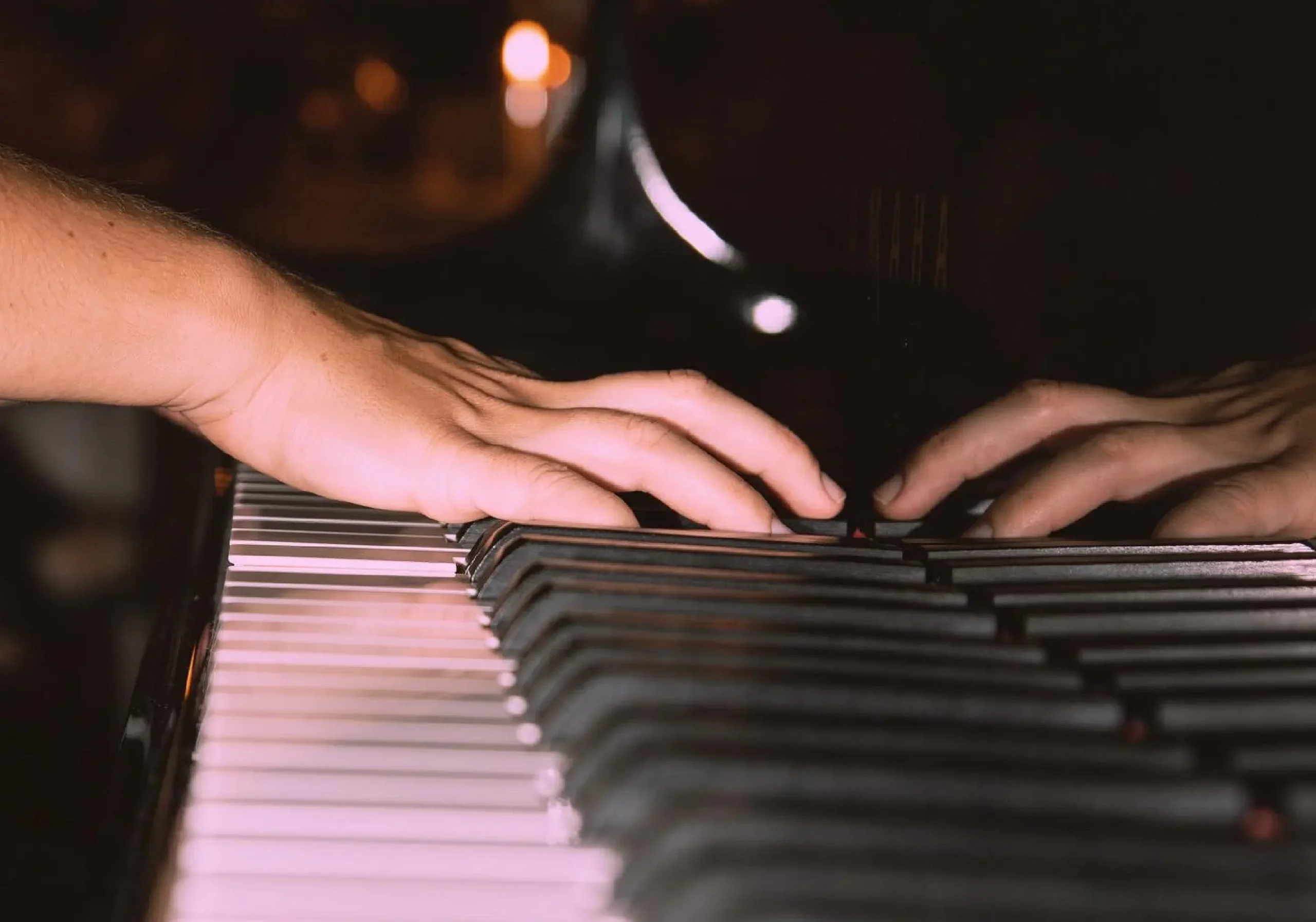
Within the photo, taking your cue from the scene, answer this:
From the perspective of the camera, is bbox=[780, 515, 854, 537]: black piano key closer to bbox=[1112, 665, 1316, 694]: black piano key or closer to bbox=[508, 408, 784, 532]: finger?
bbox=[508, 408, 784, 532]: finger

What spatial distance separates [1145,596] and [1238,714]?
0.42 ft

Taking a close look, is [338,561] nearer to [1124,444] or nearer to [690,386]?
[690,386]

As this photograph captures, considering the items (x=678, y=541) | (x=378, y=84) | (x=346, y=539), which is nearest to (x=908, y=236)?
(x=678, y=541)

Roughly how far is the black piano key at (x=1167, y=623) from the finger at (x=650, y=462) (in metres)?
0.25

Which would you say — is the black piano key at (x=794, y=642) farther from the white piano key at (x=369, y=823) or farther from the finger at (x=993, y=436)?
the finger at (x=993, y=436)

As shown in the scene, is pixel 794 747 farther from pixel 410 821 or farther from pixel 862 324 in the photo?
pixel 862 324

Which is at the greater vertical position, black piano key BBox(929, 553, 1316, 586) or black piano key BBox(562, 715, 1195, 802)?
black piano key BBox(929, 553, 1316, 586)

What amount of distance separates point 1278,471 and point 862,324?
324 millimetres

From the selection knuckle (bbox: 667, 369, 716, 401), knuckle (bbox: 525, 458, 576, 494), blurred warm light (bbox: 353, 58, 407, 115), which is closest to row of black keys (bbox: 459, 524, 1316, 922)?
knuckle (bbox: 525, 458, 576, 494)

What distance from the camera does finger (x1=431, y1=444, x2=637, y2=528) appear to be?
753 millimetres

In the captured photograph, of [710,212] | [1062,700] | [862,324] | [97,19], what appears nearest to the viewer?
[1062,700]

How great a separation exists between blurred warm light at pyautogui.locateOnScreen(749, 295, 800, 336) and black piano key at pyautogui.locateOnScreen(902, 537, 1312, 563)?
553mm

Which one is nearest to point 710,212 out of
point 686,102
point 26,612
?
point 686,102

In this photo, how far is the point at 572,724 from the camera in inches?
18.3
